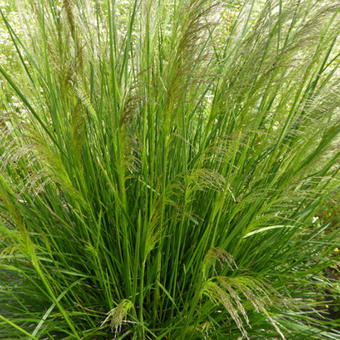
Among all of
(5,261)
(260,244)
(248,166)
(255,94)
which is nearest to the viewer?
(255,94)

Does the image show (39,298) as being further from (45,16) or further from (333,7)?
(333,7)

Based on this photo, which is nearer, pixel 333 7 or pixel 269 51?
pixel 333 7

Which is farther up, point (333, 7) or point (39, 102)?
point (333, 7)

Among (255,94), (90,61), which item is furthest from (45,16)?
(255,94)

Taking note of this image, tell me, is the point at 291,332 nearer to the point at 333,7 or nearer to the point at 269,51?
the point at 269,51

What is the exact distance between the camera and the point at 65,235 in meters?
1.52

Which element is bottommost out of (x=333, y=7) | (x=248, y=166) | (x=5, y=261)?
(x=5, y=261)

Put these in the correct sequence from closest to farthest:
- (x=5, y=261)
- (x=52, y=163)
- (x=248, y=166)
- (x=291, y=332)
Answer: (x=52, y=163)
(x=291, y=332)
(x=248, y=166)
(x=5, y=261)

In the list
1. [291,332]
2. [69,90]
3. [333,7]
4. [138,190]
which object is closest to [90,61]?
[69,90]

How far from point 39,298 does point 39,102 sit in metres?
0.80

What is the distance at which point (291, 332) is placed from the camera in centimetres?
136

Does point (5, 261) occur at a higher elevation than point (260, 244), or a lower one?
lower

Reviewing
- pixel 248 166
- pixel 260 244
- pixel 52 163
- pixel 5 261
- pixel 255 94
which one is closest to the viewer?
pixel 52 163

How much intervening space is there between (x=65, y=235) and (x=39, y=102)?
1.84 feet
